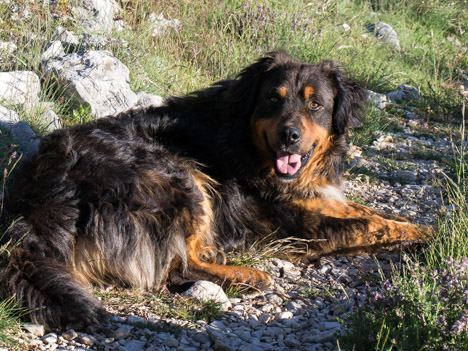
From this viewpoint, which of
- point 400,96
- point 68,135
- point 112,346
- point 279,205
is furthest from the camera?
point 400,96

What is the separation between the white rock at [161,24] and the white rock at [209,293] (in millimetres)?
4511

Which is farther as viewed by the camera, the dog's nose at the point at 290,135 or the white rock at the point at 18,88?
the white rock at the point at 18,88

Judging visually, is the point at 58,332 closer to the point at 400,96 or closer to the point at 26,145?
the point at 26,145

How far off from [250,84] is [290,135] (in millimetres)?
730

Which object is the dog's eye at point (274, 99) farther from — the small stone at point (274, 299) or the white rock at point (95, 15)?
the white rock at point (95, 15)

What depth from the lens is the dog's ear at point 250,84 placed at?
180 inches

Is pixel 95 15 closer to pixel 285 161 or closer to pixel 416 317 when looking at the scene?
pixel 285 161

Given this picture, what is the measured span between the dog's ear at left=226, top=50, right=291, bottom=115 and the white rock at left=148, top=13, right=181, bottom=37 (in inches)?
118

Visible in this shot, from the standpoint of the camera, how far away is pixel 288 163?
4.32 metres

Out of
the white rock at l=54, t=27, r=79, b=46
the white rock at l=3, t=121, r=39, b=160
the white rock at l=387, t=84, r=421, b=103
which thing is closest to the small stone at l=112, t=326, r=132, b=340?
the white rock at l=3, t=121, r=39, b=160

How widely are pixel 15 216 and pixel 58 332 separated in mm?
893

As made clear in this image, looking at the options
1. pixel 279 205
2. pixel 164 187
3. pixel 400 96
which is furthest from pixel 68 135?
pixel 400 96

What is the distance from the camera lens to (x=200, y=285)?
369 cm

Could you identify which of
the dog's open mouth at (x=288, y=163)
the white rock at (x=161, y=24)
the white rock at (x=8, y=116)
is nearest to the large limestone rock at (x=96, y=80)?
the white rock at (x=8, y=116)
